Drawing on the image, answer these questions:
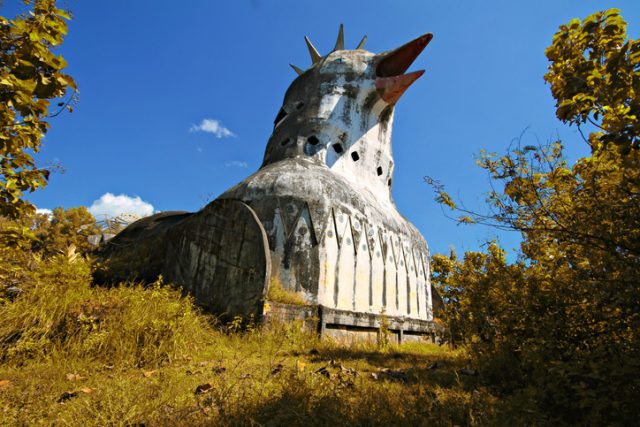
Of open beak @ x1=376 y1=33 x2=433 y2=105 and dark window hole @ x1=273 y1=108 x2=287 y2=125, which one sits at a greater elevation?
open beak @ x1=376 y1=33 x2=433 y2=105

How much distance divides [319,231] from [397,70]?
317 inches

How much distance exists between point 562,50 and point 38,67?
429cm

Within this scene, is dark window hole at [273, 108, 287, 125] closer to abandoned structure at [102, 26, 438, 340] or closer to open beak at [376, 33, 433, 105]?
abandoned structure at [102, 26, 438, 340]

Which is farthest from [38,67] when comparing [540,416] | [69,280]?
[540,416]

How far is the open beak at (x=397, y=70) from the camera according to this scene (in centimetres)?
1194

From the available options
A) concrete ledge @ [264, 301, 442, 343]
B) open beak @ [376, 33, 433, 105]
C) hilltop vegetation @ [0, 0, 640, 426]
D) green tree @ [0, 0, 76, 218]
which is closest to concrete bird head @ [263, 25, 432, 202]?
open beak @ [376, 33, 433, 105]

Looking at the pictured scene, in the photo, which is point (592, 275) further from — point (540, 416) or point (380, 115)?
point (380, 115)

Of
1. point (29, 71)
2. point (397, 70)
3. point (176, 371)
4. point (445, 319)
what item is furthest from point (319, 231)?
point (397, 70)

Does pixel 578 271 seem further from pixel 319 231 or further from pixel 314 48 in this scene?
pixel 314 48

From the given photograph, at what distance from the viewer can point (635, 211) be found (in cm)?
306

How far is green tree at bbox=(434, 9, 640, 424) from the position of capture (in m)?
2.57

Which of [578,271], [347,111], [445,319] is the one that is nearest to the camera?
[578,271]

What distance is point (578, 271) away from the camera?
3.62 meters

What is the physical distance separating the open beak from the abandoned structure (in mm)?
37
